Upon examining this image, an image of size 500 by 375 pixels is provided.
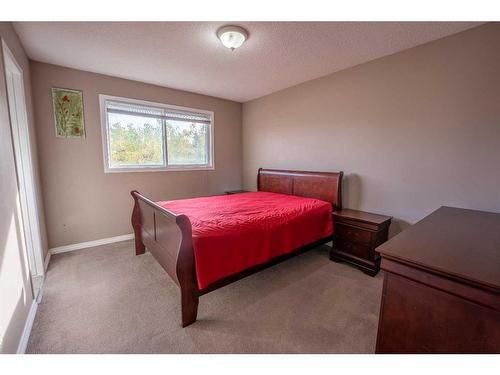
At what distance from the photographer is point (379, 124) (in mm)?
2600

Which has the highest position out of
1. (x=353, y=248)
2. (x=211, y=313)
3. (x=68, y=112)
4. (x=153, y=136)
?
(x=68, y=112)

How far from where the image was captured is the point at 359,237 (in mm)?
2447

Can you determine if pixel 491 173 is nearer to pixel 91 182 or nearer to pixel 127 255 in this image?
pixel 127 255

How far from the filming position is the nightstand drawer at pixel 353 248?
2392mm

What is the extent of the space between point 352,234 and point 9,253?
290cm

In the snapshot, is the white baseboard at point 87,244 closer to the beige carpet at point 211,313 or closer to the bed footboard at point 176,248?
the beige carpet at point 211,313

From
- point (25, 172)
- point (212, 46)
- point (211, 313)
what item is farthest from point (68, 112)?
point (211, 313)

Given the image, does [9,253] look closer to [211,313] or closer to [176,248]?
[176,248]

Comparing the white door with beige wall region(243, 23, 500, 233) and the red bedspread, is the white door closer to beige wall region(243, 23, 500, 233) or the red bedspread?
the red bedspread

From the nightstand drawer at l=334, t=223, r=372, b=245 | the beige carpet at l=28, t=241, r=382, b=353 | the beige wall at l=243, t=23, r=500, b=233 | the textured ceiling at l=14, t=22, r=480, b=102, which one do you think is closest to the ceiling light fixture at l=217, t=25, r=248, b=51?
the textured ceiling at l=14, t=22, r=480, b=102

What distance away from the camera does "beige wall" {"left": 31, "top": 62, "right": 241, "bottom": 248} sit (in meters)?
2.72

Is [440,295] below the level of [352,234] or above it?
above

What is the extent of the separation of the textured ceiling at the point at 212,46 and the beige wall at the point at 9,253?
532mm

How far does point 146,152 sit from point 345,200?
308cm
